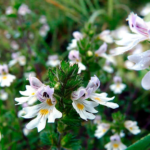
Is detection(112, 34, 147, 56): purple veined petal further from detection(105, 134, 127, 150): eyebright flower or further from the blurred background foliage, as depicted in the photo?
detection(105, 134, 127, 150): eyebright flower

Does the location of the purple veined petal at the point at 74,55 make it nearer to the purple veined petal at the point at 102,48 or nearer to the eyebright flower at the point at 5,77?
the purple veined petal at the point at 102,48

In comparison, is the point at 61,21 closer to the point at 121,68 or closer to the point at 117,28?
the point at 117,28

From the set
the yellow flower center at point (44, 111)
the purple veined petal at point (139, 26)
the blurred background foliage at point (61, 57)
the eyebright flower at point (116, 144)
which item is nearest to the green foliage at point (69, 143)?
the blurred background foliage at point (61, 57)

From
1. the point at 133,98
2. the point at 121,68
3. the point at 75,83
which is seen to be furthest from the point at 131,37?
the point at 121,68

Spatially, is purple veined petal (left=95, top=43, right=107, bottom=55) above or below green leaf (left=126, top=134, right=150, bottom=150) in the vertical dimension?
above

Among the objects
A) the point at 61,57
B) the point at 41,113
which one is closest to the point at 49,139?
the point at 41,113

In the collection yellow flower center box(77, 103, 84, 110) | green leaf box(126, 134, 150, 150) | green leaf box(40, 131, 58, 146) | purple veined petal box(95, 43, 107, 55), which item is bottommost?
green leaf box(126, 134, 150, 150)

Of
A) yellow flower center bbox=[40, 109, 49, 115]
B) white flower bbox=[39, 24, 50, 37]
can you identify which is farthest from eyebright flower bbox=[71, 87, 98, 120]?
white flower bbox=[39, 24, 50, 37]

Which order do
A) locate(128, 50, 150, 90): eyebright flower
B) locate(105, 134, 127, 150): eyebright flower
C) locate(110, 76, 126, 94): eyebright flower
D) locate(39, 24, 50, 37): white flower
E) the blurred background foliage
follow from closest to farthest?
locate(128, 50, 150, 90): eyebright flower, locate(105, 134, 127, 150): eyebright flower, the blurred background foliage, locate(110, 76, 126, 94): eyebright flower, locate(39, 24, 50, 37): white flower
